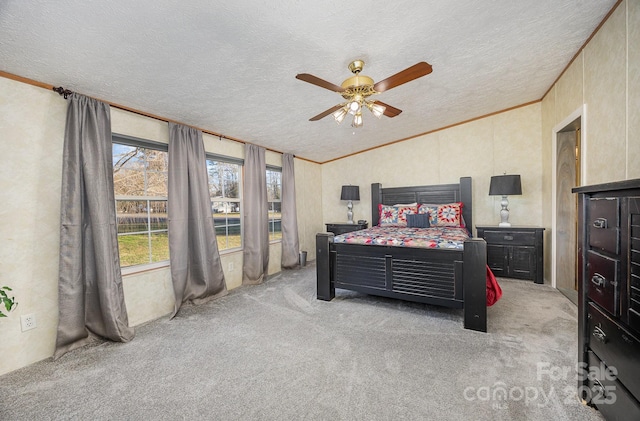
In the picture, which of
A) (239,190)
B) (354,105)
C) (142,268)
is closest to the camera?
Result: (354,105)

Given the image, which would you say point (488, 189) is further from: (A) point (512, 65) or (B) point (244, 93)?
(B) point (244, 93)

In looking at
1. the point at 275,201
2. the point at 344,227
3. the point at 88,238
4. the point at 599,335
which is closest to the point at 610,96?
the point at 599,335

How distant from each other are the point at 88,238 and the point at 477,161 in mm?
5388

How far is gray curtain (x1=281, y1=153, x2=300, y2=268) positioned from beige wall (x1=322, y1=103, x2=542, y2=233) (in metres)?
1.56

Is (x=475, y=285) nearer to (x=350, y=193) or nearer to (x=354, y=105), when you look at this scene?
(x=354, y=105)

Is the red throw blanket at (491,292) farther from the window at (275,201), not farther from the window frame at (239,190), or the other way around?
the window at (275,201)

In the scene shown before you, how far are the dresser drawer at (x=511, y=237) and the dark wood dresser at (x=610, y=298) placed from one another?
281 centimetres

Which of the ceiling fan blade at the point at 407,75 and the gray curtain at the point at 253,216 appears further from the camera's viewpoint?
the gray curtain at the point at 253,216

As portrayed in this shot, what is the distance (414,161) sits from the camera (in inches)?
204

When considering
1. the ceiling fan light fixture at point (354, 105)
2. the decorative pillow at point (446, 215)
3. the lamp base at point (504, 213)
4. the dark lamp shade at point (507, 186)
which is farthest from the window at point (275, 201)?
the lamp base at point (504, 213)

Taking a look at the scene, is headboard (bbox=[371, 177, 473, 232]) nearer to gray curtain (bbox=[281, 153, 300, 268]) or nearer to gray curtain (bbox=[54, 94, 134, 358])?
gray curtain (bbox=[281, 153, 300, 268])

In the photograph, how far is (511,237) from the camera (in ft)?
13.1

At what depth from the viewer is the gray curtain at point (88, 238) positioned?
2.18m

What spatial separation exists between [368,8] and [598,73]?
2.29 meters
